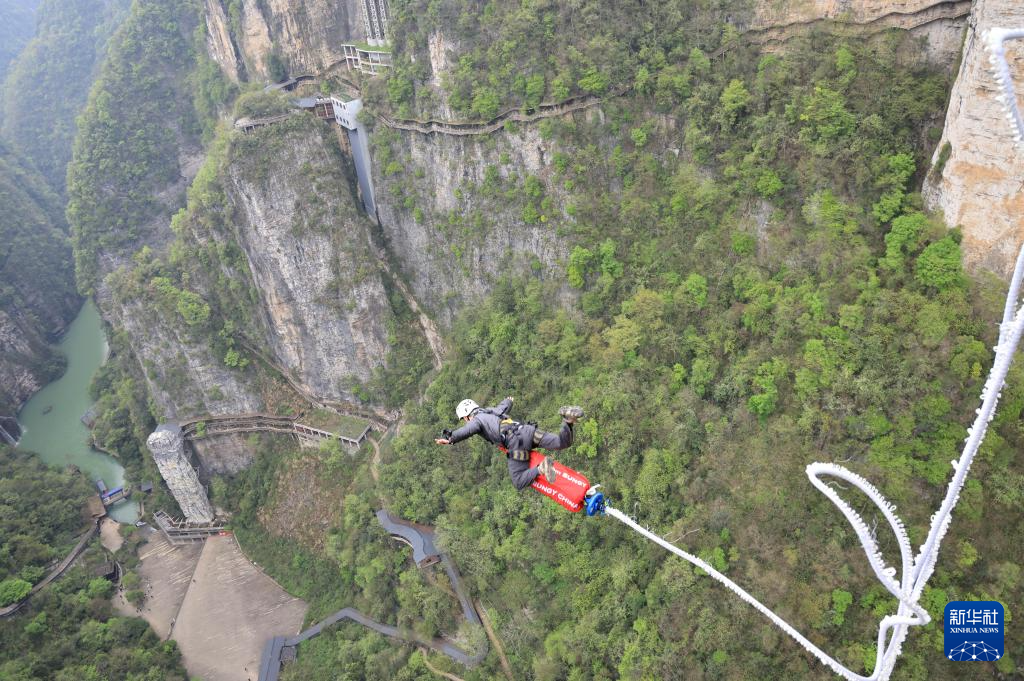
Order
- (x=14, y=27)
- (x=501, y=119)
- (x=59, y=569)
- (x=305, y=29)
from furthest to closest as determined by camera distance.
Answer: (x=14, y=27) < (x=305, y=29) < (x=59, y=569) < (x=501, y=119)

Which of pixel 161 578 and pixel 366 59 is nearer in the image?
pixel 366 59

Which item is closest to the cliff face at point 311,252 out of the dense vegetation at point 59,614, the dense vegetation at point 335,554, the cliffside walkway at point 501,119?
the cliffside walkway at point 501,119

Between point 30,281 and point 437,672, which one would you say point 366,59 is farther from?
point 30,281

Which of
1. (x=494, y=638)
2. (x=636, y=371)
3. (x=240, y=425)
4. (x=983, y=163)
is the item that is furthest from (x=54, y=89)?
(x=983, y=163)

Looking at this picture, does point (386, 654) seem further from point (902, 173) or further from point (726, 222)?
point (902, 173)

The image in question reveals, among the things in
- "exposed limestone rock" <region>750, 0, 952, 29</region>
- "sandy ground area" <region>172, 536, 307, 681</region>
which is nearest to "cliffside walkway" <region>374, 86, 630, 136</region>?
"exposed limestone rock" <region>750, 0, 952, 29</region>

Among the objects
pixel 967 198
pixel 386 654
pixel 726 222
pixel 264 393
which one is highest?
pixel 967 198

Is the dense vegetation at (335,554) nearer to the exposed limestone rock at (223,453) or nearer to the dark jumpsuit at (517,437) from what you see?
the exposed limestone rock at (223,453)

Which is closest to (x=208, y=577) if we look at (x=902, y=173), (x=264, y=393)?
(x=264, y=393)
